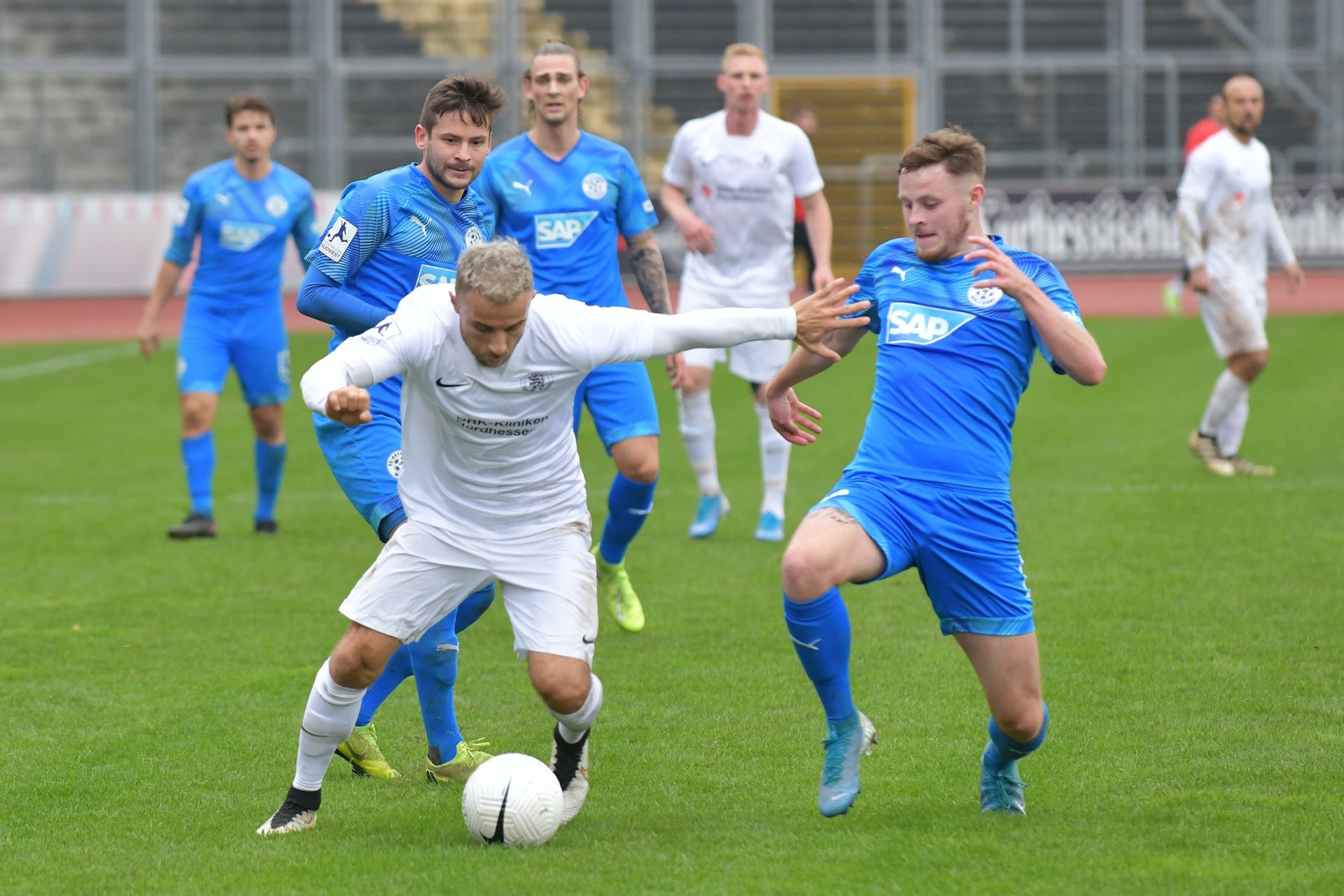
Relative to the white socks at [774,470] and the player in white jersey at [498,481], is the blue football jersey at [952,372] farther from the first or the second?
the white socks at [774,470]

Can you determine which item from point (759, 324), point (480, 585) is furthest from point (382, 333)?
point (759, 324)

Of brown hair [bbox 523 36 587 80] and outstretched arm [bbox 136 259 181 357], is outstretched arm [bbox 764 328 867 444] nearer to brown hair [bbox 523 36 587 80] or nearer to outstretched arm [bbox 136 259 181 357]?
brown hair [bbox 523 36 587 80]

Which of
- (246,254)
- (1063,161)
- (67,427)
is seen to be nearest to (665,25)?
(1063,161)

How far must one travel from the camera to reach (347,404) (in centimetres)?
421

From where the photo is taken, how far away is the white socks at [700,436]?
32.3 feet

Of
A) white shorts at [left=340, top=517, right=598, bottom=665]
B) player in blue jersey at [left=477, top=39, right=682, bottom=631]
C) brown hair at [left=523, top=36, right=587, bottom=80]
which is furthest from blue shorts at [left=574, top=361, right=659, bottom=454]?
white shorts at [left=340, top=517, right=598, bottom=665]

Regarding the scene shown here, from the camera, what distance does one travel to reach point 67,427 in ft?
48.8

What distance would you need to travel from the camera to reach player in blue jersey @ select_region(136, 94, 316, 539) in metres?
9.80

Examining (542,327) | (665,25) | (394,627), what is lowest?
(394,627)

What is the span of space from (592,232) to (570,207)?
157 millimetres

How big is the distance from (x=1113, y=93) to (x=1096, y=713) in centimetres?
2604

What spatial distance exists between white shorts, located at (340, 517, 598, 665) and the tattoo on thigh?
2.27 ft

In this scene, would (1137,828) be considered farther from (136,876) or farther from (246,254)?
(246,254)

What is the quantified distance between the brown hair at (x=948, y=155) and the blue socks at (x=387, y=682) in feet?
7.23
